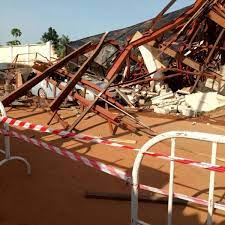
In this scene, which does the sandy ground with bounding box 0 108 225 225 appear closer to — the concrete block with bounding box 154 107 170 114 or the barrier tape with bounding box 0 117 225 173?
the barrier tape with bounding box 0 117 225 173

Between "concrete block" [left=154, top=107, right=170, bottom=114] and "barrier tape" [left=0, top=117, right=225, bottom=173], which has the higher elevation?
"barrier tape" [left=0, top=117, right=225, bottom=173]

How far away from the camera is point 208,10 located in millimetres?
13305

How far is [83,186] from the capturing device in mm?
5395

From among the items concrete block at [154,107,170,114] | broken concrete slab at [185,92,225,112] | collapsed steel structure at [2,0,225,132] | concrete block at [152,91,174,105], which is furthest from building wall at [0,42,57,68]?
broken concrete slab at [185,92,225,112]

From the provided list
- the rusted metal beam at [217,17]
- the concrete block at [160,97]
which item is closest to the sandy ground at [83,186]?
the rusted metal beam at [217,17]

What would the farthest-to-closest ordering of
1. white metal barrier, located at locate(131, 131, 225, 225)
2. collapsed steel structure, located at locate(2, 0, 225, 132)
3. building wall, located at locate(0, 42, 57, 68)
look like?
building wall, located at locate(0, 42, 57, 68)
collapsed steel structure, located at locate(2, 0, 225, 132)
white metal barrier, located at locate(131, 131, 225, 225)

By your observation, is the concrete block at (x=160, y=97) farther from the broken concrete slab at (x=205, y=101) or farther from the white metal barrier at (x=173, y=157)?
the white metal barrier at (x=173, y=157)

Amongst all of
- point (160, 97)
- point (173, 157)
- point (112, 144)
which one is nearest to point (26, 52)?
point (160, 97)

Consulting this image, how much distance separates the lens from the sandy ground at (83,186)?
173 inches

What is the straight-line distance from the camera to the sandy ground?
14.4ft

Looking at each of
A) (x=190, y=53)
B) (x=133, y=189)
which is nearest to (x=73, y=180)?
(x=133, y=189)

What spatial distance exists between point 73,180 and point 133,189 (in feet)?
7.91

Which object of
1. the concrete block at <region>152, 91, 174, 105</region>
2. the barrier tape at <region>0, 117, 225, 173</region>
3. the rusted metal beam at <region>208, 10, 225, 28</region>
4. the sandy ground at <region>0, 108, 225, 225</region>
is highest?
the rusted metal beam at <region>208, 10, 225, 28</region>

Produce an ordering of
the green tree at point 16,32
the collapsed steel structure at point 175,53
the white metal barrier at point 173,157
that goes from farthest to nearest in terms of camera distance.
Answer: the green tree at point 16,32, the collapsed steel structure at point 175,53, the white metal barrier at point 173,157
